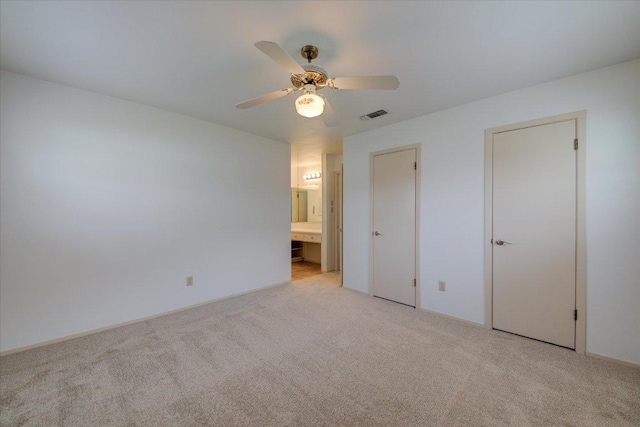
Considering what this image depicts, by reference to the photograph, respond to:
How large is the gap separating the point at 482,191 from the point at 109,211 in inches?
154


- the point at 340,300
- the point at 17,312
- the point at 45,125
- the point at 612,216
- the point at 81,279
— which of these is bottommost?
the point at 340,300

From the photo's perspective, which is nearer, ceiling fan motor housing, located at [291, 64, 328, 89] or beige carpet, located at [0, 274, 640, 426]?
beige carpet, located at [0, 274, 640, 426]

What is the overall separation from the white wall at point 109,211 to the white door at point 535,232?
3183 millimetres

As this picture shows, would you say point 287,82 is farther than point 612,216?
Yes

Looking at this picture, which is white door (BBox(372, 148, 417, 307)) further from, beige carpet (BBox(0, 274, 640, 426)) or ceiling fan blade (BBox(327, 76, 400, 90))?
ceiling fan blade (BBox(327, 76, 400, 90))

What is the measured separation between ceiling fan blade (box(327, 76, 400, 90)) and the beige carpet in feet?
6.62

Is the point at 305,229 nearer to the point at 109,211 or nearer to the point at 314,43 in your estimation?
the point at 109,211

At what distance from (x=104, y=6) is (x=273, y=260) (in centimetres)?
337

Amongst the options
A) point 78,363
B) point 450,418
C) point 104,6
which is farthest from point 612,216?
point 78,363

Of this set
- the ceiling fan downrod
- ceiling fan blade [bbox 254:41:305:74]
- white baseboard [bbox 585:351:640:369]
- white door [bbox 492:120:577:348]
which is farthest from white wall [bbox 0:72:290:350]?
white baseboard [bbox 585:351:640:369]

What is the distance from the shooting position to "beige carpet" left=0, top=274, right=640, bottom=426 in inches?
58.9

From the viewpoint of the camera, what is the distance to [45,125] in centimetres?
226

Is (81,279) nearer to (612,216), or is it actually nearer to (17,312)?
(17,312)

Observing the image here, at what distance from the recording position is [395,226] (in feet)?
11.1
